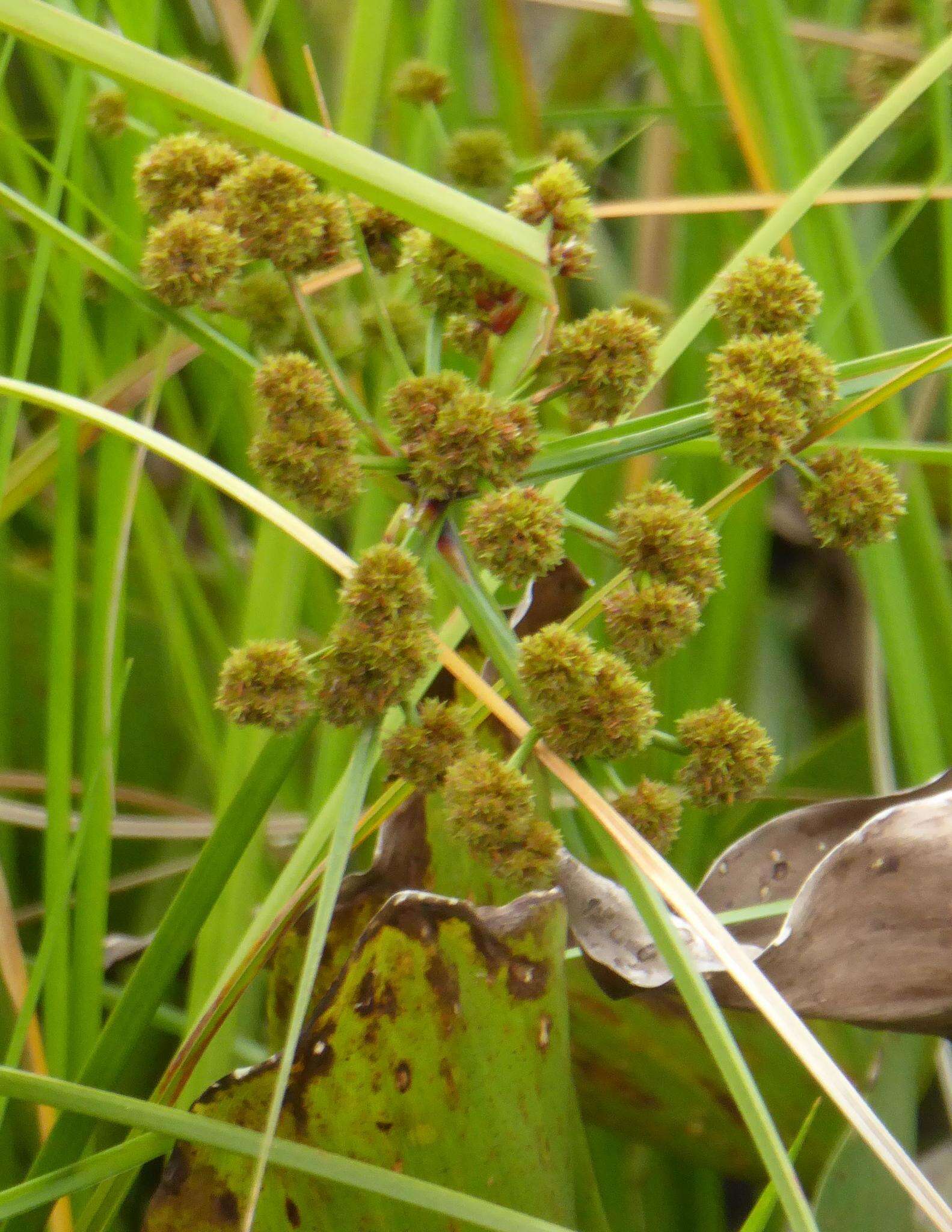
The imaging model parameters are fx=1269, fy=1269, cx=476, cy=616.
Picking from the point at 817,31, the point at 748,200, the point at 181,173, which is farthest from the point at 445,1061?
the point at 817,31

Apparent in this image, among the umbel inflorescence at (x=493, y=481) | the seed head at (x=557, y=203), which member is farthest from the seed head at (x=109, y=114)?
the seed head at (x=557, y=203)

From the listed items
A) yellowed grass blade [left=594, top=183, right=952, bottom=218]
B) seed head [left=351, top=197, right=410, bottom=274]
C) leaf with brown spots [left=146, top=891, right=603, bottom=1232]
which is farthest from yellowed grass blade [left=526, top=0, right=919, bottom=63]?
leaf with brown spots [left=146, top=891, right=603, bottom=1232]

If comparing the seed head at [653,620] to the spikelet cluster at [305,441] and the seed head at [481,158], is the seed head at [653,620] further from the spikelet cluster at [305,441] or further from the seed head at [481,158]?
the seed head at [481,158]

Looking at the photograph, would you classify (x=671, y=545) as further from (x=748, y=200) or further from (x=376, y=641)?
(x=748, y=200)

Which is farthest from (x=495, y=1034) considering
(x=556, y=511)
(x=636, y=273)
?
(x=636, y=273)

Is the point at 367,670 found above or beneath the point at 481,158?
beneath
